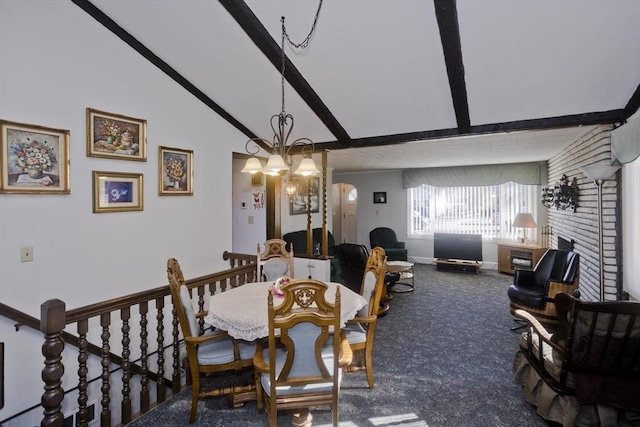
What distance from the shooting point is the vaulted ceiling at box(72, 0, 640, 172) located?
92.9 inches

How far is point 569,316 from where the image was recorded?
190cm

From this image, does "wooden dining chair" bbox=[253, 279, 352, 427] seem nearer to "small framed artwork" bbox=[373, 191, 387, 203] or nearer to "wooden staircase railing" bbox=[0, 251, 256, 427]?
"wooden staircase railing" bbox=[0, 251, 256, 427]

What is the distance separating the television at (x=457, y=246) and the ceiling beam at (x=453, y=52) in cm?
395

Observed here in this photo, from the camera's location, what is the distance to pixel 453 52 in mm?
2613

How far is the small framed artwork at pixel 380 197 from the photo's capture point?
8117 millimetres

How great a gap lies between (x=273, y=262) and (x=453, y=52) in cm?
252

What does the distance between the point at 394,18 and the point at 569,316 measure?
2.37 m

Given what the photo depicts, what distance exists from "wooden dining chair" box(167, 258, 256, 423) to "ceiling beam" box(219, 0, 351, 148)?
6.68 ft

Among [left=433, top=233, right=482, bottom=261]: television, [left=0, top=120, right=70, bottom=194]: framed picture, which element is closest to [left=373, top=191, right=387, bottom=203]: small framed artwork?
[left=433, top=233, right=482, bottom=261]: television

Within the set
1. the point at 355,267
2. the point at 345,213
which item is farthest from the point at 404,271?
the point at 345,213

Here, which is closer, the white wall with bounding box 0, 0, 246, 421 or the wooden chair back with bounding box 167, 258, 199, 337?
the wooden chair back with bounding box 167, 258, 199, 337

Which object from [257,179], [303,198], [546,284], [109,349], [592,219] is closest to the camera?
[109,349]

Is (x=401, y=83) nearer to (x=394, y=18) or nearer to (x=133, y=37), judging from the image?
(x=394, y=18)

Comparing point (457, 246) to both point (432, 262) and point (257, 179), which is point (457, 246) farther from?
point (257, 179)
